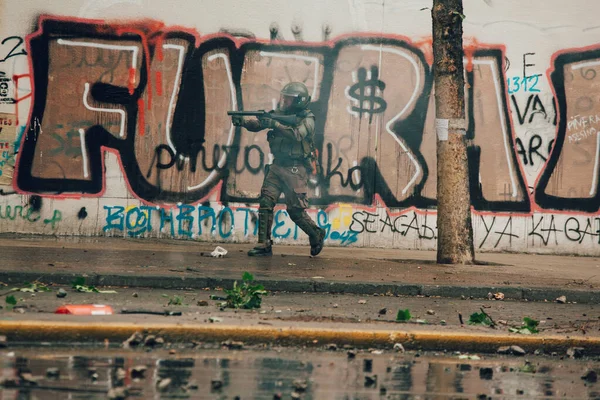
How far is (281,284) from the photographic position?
973 centimetres

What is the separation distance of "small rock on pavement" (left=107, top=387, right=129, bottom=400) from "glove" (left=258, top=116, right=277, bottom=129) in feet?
22.8

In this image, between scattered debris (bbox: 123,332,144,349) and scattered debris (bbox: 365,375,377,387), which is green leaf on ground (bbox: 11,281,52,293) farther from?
scattered debris (bbox: 365,375,377,387)

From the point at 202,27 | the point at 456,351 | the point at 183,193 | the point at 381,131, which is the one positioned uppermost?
the point at 202,27

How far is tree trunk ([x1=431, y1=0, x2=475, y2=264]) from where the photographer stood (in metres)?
11.9

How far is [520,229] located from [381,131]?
2.42 m

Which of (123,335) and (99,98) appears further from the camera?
(99,98)

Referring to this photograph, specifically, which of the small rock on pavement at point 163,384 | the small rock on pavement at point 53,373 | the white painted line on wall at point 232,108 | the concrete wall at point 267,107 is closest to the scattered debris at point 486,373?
the small rock on pavement at point 163,384

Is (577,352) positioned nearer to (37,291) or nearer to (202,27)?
(37,291)

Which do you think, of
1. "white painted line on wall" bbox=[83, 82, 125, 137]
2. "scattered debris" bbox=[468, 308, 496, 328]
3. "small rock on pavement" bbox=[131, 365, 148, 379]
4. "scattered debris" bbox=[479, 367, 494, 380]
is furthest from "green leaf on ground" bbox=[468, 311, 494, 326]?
"white painted line on wall" bbox=[83, 82, 125, 137]

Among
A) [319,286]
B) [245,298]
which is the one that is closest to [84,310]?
[245,298]

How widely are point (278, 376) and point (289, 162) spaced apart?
6411mm

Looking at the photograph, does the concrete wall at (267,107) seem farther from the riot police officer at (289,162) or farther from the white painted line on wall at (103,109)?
the riot police officer at (289,162)

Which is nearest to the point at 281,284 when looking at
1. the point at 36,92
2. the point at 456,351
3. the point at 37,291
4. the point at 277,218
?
the point at 37,291

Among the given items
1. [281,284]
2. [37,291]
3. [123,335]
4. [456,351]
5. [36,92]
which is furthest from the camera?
[36,92]
